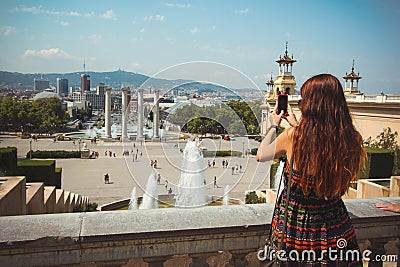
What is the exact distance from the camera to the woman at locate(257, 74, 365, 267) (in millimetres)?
2068

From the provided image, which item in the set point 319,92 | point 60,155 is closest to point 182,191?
point 319,92

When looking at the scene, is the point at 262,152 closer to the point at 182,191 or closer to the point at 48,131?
the point at 182,191

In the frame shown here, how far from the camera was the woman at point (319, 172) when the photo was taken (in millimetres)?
2068

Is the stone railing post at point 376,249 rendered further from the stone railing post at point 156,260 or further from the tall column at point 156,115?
the tall column at point 156,115

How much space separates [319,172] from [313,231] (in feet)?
1.15

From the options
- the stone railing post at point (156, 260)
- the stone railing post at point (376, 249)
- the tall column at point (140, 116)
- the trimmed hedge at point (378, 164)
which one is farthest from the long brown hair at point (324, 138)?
the trimmed hedge at point (378, 164)

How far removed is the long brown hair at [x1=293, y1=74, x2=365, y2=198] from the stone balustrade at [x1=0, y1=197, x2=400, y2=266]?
26.6 inches

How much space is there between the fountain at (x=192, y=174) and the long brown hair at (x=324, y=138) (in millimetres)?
1685

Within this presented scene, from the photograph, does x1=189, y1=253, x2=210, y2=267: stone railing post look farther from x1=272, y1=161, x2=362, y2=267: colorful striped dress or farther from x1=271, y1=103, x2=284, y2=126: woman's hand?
x1=271, y1=103, x2=284, y2=126: woman's hand

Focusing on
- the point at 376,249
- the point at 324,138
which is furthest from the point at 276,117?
the point at 376,249

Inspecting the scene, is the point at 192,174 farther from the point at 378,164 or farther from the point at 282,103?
the point at 378,164

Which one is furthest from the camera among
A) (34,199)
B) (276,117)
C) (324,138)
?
(34,199)

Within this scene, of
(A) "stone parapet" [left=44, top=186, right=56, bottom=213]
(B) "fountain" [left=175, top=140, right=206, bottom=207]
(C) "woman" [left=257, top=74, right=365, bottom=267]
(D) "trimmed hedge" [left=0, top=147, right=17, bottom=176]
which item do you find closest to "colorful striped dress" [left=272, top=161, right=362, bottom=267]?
(C) "woman" [left=257, top=74, right=365, bottom=267]

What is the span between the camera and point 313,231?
84.7 inches
